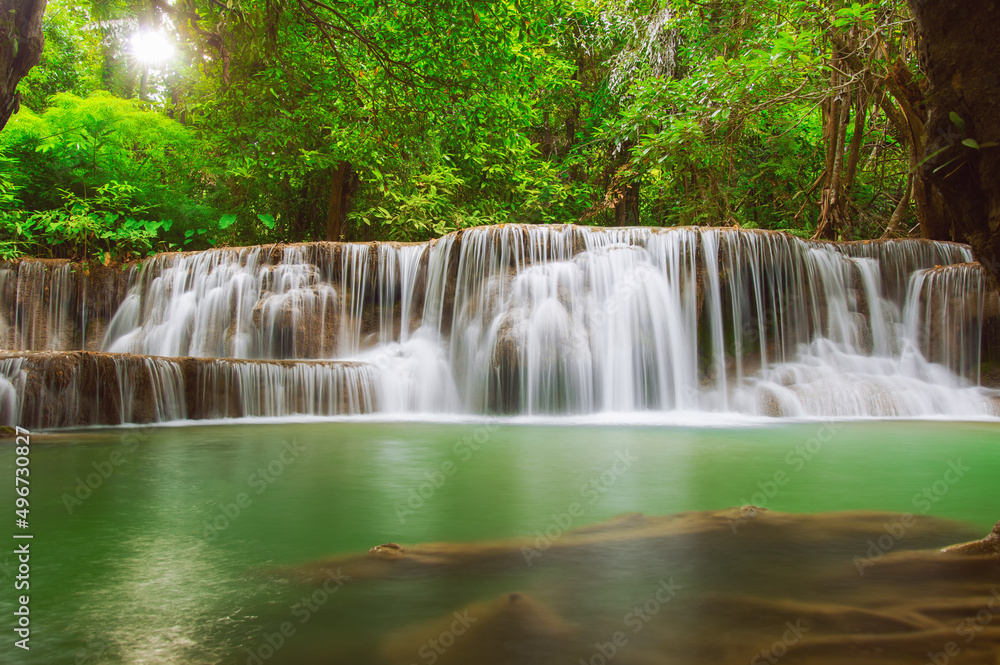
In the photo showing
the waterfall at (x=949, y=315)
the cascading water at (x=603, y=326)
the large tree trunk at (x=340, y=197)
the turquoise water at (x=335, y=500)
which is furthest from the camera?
the large tree trunk at (x=340, y=197)

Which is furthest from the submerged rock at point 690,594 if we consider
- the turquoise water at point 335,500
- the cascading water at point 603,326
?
the cascading water at point 603,326

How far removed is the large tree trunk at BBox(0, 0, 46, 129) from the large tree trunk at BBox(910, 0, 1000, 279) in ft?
15.4

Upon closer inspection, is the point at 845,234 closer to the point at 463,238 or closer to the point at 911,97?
the point at 911,97

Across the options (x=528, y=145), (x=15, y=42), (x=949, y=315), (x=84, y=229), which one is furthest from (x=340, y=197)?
(x=15, y=42)

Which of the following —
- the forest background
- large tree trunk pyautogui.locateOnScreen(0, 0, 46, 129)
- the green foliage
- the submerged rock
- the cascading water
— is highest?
the forest background

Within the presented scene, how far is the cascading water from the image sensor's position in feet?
36.7

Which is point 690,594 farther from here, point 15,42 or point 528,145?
point 528,145

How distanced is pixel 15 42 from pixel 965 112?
4981mm

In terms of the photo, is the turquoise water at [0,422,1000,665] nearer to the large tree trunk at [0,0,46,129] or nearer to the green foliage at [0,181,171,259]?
the large tree trunk at [0,0,46,129]

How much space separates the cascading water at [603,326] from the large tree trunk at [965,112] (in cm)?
863

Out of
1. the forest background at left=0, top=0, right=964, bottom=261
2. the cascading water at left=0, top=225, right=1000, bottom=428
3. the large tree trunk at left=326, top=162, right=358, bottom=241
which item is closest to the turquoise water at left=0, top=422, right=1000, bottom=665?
the cascading water at left=0, top=225, right=1000, bottom=428

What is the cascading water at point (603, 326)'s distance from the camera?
36.7 ft

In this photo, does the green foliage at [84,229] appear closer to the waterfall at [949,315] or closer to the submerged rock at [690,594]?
the submerged rock at [690,594]

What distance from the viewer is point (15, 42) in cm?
415
